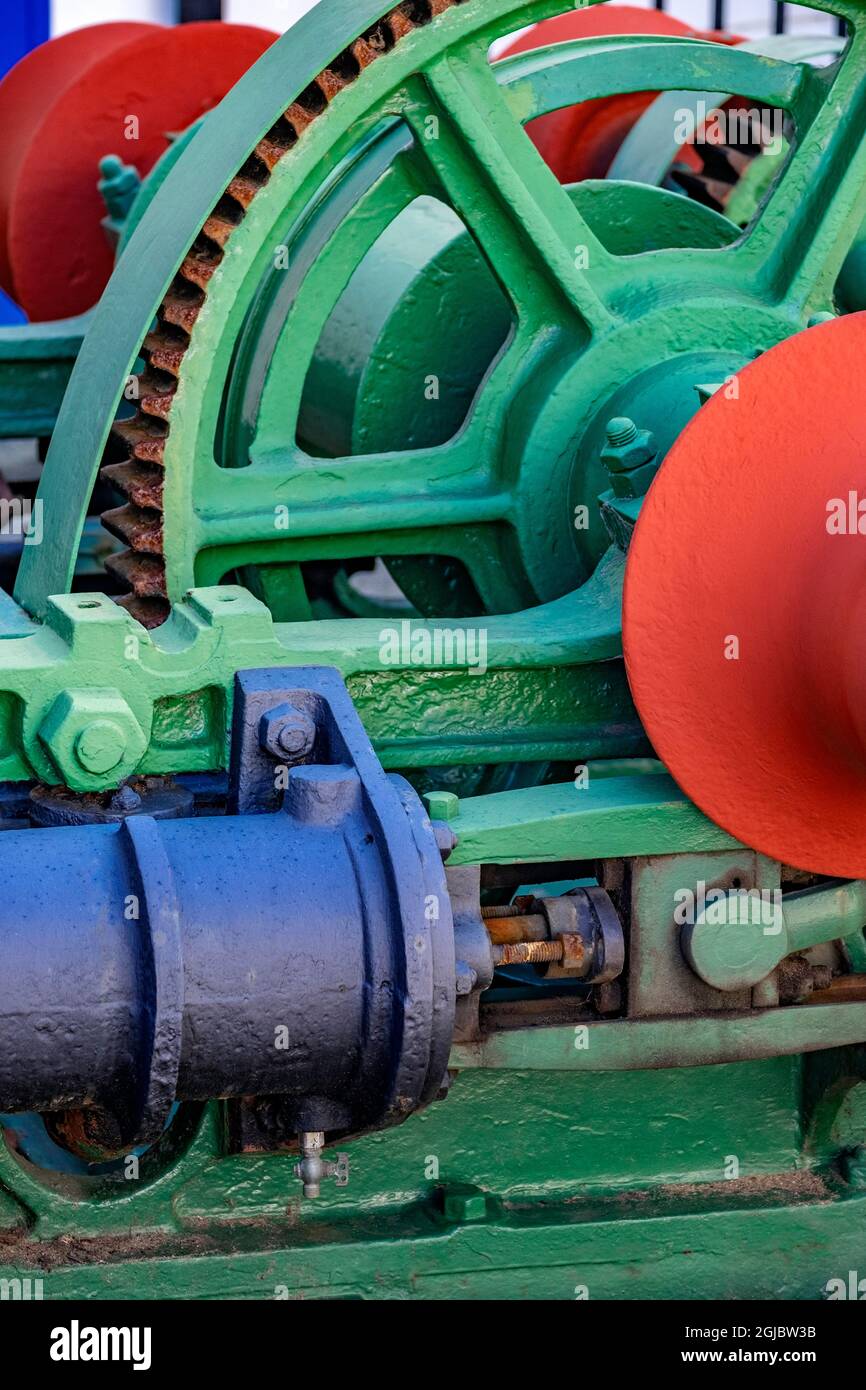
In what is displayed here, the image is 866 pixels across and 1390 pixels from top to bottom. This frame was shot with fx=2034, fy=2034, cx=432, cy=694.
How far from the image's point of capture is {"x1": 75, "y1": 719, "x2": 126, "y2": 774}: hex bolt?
2.30 meters

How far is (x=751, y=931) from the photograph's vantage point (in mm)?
2484

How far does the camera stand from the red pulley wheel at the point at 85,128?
438 centimetres

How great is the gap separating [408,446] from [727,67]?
723mm

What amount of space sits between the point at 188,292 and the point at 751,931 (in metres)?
1.08

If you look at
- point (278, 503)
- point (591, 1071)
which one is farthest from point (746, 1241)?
point (278, 503)

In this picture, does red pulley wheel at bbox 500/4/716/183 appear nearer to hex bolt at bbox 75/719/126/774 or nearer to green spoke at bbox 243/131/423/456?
green spoke at bbox 243/131/423/456

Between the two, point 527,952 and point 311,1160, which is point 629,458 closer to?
point 527,952

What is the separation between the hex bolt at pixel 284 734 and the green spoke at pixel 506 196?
79cm

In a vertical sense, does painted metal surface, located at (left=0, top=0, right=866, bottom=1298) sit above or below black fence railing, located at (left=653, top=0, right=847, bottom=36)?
below

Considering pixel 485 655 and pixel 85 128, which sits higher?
pixel 85 128

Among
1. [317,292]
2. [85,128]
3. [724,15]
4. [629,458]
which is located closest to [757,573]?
[629,458]

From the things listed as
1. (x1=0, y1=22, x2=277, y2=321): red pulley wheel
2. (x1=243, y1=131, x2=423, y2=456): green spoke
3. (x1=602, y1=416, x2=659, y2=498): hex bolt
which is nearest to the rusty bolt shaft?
(x1=602, y1=416, x2=659, y2=498): hex bolt

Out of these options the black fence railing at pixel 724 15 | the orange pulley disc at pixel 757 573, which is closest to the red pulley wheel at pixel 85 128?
the orange pulley disc at pixel 757 573

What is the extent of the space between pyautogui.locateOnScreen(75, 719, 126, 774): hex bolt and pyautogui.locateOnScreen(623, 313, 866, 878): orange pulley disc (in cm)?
61
